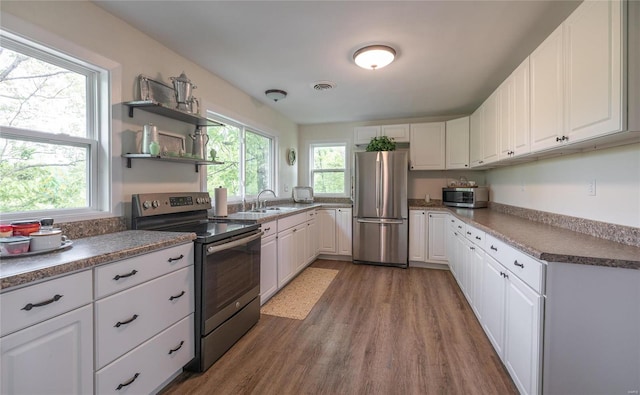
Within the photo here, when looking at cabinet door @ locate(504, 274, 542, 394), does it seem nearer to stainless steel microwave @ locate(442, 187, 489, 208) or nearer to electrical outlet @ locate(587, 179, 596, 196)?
electrical outlet @ locate(587, 179, 596, 196)

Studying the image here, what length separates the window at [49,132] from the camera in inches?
59.2

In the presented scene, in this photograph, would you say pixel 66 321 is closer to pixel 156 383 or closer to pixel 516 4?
pixel 156 383

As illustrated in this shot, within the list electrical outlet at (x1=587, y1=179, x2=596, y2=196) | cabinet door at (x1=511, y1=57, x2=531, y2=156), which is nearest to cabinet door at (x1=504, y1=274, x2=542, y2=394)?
electrical outlet at (x1=587, y1=179, x2=596, y2=196)

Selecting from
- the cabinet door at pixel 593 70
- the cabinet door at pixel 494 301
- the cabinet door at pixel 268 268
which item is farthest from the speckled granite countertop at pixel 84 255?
the cabinet door at pixel 593 70

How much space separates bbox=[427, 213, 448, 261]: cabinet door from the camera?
4.03 meters

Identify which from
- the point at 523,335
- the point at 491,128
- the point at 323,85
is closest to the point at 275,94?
the point at 323,85

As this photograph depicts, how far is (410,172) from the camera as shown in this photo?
4781 mm

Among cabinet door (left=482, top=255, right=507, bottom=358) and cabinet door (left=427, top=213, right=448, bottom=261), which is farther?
cabinet door (left=427, top=213, right=448, bottom=261)

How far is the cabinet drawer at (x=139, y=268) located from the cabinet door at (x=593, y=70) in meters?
2.33

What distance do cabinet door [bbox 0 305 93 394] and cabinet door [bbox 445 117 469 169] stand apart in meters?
4.34

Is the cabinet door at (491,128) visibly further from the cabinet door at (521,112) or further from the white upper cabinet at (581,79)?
the white upper cabinet at (581,79)

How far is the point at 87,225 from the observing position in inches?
68.4

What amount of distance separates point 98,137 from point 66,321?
1263 mm

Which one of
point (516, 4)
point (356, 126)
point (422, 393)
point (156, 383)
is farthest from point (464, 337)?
point (356, 126)
